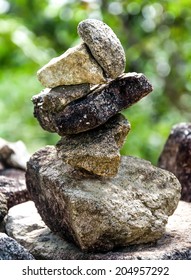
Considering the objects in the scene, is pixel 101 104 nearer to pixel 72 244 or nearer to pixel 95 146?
pixel 95 146

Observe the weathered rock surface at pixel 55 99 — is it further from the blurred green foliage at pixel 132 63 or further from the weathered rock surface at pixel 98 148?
the blurred green foliage at pixel 132 63

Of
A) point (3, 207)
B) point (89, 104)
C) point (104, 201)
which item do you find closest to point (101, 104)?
point (89, 104)

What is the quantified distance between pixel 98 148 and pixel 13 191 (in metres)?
0.87

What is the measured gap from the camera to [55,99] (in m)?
2.56

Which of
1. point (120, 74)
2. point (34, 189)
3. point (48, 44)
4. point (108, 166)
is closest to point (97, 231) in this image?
point (108, 166)

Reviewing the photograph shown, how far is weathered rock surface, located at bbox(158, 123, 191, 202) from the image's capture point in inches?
135

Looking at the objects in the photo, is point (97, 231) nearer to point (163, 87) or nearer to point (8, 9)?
point (163, 87)

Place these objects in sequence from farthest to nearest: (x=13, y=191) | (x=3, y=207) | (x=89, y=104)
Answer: (x=13, y=191), (x=3, y=207), (x=89, y=104)

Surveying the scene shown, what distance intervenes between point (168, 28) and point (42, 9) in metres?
2.19

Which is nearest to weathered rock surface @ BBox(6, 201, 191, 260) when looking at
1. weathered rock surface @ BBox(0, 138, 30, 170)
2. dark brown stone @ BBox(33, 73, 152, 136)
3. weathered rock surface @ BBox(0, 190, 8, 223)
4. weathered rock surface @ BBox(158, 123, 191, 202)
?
weathered rock surface @ BBox(0, 190, 8, 223)

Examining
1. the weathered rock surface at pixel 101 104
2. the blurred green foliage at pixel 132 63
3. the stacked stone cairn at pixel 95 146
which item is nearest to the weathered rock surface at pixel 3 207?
the stacked stone cairn at pixel 95 146
